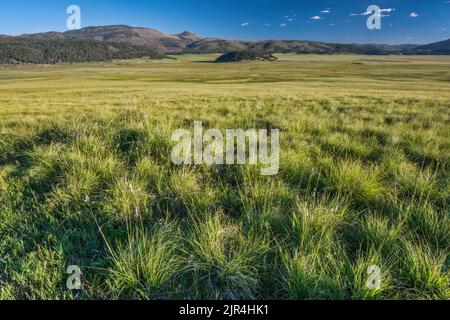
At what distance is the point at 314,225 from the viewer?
3174 millimetres

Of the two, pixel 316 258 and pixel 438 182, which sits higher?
pixel 438 182

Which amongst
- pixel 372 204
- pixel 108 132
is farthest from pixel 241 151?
pixel 108 132

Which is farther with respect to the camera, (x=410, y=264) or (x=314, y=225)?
(x=314, y=225)

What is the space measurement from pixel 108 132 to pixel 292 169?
3.88 meters

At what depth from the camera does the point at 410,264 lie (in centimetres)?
266

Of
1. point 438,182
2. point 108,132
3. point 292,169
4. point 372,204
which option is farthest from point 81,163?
point 438,182

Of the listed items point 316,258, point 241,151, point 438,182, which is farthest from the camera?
point 241,151

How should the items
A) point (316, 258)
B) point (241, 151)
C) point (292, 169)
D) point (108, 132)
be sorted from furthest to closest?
point (108, 132) → point (241, 151) → point (292, 169) → point (316, 258)

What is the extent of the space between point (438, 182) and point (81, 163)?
17.8ft
